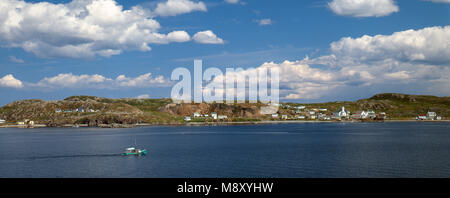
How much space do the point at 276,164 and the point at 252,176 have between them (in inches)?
535

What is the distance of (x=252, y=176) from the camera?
61.3 meters
